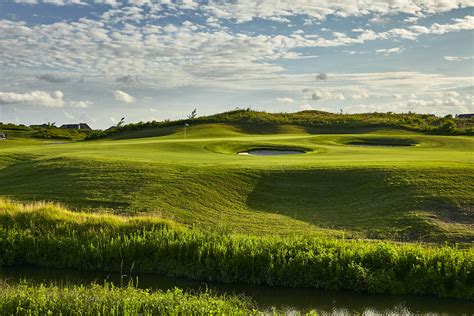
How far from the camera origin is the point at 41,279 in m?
14.9

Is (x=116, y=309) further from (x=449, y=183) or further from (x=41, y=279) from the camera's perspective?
(x=449, y=183)

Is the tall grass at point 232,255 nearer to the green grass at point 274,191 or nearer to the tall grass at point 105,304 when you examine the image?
the green grass at point 274,191

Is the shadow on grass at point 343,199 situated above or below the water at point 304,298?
above

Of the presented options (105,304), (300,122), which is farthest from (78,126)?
(105,304)

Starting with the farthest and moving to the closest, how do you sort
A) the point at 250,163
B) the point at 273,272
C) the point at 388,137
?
the point at 388,137, the point at 250,163, the point at 273,272

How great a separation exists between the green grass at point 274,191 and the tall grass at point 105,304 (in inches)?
270

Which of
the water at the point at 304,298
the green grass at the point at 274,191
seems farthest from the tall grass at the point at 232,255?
the green grass at the point at 274,191

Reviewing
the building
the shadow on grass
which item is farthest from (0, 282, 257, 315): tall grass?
the building

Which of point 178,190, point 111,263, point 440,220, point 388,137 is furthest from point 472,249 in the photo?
point 388,137

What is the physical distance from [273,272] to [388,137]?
3682cm

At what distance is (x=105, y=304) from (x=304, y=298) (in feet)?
16.7

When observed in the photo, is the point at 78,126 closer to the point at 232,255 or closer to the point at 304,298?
the point at 232,255

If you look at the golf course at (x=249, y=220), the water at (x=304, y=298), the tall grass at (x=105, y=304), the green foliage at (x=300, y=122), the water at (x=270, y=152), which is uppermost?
the green foliage at (x=300, y=122)

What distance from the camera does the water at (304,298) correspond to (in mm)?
12758
